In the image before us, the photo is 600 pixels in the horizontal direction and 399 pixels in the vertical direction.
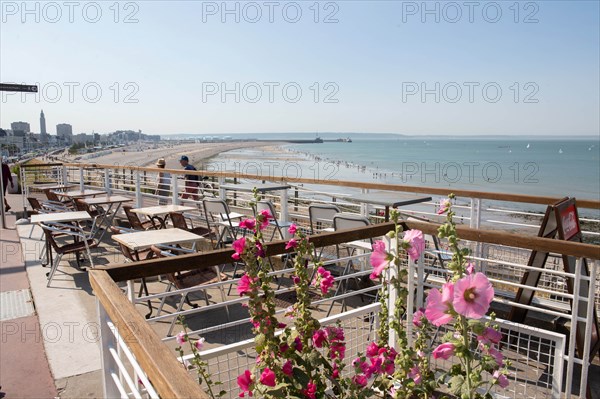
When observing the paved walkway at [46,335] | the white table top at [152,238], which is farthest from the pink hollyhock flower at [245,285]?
the white table top at [152,238]

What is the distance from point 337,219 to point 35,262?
3.98m

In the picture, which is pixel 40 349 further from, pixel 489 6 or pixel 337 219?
pixel 489 6

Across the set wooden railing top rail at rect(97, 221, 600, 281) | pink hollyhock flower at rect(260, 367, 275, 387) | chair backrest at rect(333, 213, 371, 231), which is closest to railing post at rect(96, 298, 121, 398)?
wooden railing top rail at rect(97, 221, 600, 281)

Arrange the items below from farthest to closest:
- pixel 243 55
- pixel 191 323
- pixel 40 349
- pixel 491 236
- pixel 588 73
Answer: pixel 588 73 < pixel 243 55 < pixel 191 323 < pixel 40 349 < pixel 491 236

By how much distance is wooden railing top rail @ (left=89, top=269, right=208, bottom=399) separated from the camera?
2.70 feet

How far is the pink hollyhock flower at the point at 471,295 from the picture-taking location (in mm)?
1068

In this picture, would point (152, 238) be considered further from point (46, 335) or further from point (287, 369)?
point (287, 369)

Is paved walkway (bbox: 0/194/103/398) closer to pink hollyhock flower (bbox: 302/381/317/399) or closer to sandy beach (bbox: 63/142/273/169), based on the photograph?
pink hollyhock flower (bbox: 302/381/317/399)

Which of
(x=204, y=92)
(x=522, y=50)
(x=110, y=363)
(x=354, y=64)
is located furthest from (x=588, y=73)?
(x=110, y=363)

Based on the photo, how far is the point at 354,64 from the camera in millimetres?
16781

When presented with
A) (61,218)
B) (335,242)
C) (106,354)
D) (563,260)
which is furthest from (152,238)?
(563,260)

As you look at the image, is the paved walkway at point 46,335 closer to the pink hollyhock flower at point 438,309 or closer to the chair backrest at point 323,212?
the chair backrest at point 323,212

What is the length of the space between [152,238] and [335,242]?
2.47 metres

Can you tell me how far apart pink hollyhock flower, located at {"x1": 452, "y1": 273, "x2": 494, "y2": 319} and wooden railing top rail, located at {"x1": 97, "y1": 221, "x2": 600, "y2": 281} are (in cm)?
91
